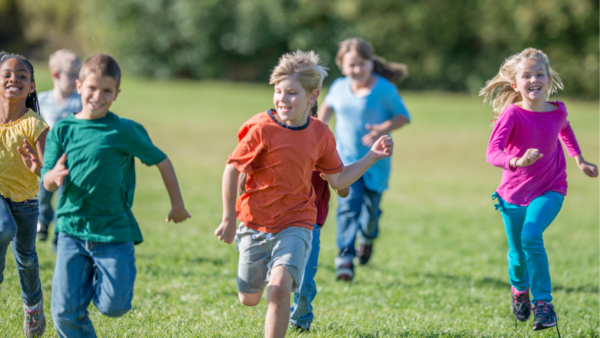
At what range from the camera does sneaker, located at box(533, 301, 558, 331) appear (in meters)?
4.13

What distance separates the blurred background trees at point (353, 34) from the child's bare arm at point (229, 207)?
3312cm

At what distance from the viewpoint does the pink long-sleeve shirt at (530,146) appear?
4.28m

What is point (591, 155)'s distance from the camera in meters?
17.8

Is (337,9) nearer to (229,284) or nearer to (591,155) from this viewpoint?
(591,155)

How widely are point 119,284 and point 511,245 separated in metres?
2.83

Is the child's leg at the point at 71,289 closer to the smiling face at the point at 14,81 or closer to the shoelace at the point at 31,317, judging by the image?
→ the shoelace at the point at 31,317

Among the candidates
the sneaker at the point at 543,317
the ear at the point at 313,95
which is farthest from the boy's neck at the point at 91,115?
the sneaker at the point at 543,317

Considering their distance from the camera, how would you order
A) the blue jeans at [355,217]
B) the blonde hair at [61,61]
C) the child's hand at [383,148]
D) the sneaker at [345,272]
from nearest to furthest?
the child's hand at [383,148]
the sneaker at [345,272]
the blue jeans at [355,217]
the blonde hair at [61,61]

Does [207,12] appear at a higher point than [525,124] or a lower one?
higher

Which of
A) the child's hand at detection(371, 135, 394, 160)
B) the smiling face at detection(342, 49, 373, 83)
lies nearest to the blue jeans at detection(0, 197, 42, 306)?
the child's hand at detection(371, 135, 394, 160)

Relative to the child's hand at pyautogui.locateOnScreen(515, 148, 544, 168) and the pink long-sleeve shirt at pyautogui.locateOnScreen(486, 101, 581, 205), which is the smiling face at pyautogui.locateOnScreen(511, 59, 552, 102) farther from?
the child's hand at pyautogui.locateOnScreen(515, 148, 544, 168)

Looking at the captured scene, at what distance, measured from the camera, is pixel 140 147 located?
11.3ft

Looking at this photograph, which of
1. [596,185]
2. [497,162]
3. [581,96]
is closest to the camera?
[497,162]

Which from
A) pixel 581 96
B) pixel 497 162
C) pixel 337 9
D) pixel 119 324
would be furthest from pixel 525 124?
pixel 337 9
